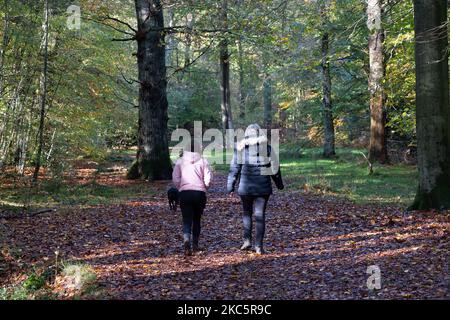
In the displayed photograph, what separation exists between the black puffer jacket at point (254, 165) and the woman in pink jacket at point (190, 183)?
1.62 ft

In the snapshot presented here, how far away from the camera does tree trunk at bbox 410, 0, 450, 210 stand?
1067 cm

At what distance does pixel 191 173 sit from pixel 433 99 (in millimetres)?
5612

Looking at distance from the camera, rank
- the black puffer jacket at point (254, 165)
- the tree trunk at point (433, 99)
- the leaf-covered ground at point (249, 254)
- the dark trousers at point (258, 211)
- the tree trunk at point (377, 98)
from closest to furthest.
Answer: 1. the leaf-covered ground at point (249, 254)
2. the black puffer jacket at point (254, 165)
3. the dark trousers at point (258, 211)
4. the tree trunk at point (433, 99)
5. the tree trunk at point (377, 98)

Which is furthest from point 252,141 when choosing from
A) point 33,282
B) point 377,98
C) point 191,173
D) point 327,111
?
point 327,111

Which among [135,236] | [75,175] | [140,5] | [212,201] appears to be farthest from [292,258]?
[75,175]

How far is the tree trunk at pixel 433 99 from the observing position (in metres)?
10.7

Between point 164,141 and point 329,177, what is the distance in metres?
6.30

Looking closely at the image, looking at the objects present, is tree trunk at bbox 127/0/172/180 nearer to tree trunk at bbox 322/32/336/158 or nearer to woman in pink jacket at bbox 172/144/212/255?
woman in pink jacket at bbox 172/144/212/255

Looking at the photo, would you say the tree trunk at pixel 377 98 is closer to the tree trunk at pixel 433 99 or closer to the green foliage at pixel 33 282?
the tree trunk at pixel 433 99

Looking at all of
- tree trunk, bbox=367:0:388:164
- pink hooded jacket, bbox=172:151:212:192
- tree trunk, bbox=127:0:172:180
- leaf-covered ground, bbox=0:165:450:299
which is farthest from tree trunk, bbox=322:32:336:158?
pink hooded jacket, bbox=172:151:212:192

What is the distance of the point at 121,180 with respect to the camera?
18.7 m

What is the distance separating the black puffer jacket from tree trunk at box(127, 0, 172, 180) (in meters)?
9.83

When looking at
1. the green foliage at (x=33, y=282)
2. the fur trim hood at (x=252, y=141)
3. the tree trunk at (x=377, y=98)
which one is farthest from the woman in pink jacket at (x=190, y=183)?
the tree trunk at (x=377, y=98)

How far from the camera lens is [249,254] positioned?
861cm
